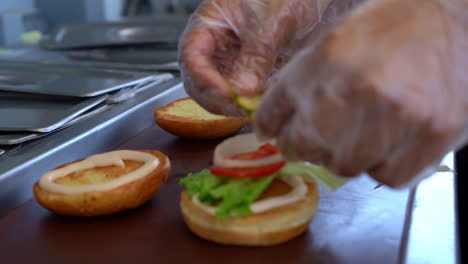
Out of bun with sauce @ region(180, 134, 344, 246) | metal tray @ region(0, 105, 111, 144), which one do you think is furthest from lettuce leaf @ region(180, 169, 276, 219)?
metal tray @ region(0, 105, 111, 144)

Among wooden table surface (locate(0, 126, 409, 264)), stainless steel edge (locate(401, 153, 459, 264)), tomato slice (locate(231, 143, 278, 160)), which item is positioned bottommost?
wooden table surface (locate(0, 126, 409, 264))

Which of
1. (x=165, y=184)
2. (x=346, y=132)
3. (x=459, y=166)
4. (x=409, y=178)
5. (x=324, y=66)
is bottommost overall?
(x=459, y=166)

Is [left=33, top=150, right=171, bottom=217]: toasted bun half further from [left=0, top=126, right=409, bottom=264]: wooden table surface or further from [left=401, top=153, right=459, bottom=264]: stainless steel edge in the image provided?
[left=401, top=153, right=459, bottom=264]: stainless steel edge

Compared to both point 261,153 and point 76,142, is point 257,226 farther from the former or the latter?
point 76,142

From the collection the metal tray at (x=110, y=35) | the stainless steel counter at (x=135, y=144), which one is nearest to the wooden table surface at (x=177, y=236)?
the stainless steel counter at (x=135, y=144)

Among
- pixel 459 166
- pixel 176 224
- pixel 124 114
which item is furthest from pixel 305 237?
pixel 459 166

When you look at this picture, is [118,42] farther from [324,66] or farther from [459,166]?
[324,66]

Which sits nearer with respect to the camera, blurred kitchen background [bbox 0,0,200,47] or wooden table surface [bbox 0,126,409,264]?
wooden table surface [bbox 0,126,409,264]
